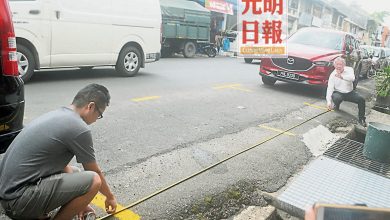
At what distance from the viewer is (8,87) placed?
2.84 metres

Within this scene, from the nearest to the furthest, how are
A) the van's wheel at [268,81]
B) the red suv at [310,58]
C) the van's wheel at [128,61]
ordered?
the red suv at [310,58] < the van's wheel at [128,61] < the van's wheel at [268,81]

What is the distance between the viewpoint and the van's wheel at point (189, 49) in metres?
17.1

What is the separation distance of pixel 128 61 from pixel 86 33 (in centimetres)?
144

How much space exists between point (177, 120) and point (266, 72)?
13.7 ft

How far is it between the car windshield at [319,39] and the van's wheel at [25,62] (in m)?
6.48

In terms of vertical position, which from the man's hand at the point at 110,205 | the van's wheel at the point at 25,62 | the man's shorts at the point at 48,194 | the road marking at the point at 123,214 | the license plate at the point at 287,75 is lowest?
the road marking at the point at 123,214

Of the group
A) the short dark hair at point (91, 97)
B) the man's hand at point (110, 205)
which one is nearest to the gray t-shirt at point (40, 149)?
the short dark hair at point (91, 97)

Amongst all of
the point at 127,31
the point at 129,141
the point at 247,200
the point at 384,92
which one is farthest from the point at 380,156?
the point at 127,31

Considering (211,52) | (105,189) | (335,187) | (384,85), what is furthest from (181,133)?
(211,52)

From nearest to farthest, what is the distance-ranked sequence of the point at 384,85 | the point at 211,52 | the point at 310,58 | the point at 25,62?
the point at 25,62 < the point at 384,85 < the point at 310,58 < the point at 211,52

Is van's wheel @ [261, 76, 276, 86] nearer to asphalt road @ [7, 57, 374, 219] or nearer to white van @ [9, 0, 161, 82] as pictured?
asphalt road @ [7, 57, 374, 219]

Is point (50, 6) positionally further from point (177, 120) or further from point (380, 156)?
point (380, 156)

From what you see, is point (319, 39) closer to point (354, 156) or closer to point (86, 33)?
point (354, 156)

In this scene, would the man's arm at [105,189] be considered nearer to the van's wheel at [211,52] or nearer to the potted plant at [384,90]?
the potted plant at [384,90]
